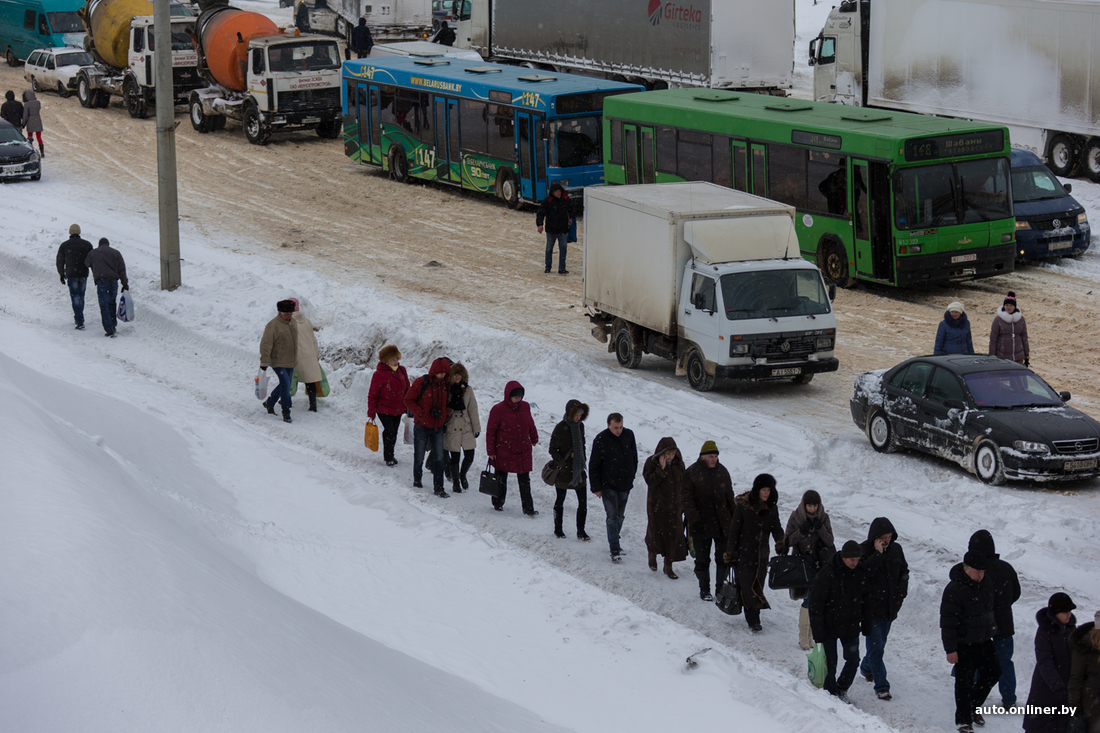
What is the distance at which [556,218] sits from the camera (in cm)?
2289

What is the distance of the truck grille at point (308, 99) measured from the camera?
115 feet

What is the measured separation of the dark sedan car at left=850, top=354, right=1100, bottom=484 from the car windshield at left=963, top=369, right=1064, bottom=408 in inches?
0.4

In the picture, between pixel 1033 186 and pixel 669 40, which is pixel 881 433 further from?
pixel 669 40

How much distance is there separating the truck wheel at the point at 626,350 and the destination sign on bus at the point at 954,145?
6.15 m

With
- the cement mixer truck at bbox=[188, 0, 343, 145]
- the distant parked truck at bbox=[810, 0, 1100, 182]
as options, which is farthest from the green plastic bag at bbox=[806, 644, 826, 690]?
the cement mixer truck at bbox=[188, 0, 343, 145]

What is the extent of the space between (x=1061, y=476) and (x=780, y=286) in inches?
198

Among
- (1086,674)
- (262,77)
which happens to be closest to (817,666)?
(1086,674)

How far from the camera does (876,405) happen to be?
45.9 feet

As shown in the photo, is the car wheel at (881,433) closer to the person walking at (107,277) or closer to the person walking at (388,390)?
the person walking at (388,390)

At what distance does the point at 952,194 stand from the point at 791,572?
13.5 m

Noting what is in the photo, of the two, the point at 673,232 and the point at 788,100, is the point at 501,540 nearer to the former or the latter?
the point at 673,232

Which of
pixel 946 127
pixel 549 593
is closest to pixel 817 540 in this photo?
A: pixel 549 593

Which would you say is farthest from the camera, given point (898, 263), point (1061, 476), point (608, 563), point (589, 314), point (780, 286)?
point (898, 263)

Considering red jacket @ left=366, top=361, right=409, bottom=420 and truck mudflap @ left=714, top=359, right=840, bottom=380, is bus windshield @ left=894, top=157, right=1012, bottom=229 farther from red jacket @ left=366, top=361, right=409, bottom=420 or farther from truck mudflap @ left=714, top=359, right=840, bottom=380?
red jacket @ left=366, top=361, right=409, bottom=420
